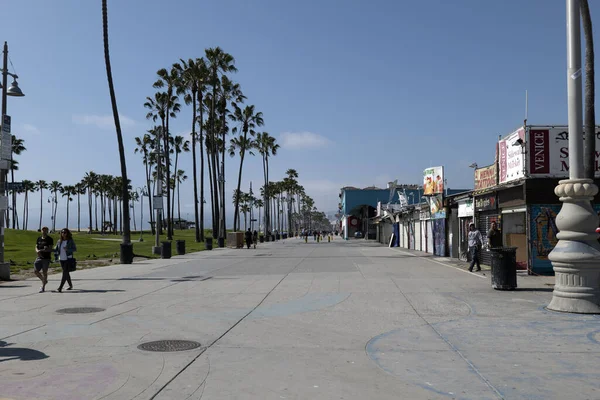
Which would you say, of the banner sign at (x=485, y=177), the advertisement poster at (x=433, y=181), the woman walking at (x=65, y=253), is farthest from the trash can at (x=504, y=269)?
the advertisement poster at (x=433, y=181)

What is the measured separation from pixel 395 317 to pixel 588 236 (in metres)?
4.01

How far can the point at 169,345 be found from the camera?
7.88 m

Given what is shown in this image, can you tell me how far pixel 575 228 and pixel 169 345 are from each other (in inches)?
308

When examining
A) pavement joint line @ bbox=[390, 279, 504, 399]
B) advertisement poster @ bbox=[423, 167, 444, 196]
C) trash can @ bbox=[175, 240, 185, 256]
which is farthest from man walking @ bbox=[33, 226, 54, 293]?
advertisement poster @ bbox=[423, 167, 444, 196]

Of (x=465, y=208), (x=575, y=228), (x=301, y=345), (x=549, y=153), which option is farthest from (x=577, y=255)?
(x=465, y=208)

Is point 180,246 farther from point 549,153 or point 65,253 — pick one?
point 549,153

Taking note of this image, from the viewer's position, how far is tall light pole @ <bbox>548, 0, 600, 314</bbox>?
33.9 ft

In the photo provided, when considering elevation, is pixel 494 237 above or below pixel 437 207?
below

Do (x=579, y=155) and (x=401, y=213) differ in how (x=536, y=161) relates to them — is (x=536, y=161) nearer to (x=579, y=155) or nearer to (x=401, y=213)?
(x=579, y=155)

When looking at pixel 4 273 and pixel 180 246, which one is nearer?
pixel 4 273

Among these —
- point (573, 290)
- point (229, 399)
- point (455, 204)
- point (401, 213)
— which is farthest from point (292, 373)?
point (401, 213)

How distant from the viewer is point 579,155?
1076 centimetres

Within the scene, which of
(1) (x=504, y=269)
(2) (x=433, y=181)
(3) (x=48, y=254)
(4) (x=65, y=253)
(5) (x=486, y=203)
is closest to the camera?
(1) (x=504, y=269)

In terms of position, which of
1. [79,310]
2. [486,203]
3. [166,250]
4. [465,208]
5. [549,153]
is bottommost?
[79,310]
